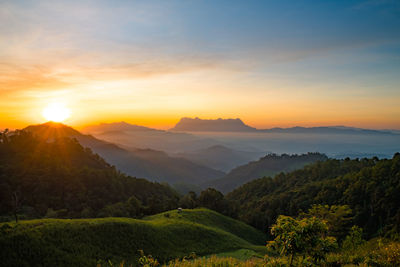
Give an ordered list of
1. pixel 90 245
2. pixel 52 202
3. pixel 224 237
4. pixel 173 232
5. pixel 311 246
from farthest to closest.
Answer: pixel 52 202 → pixel 224 237 → pixel 173 232 → pixel 90 245 → pixel 311 246

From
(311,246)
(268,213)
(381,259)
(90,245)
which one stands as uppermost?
(311,246)

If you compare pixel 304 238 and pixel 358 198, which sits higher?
pixel 304 238

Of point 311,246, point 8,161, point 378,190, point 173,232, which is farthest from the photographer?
point 8,161

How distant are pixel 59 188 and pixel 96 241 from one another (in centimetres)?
6516

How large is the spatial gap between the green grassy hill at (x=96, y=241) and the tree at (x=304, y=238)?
1772 centimetres

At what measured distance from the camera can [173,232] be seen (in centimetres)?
3141

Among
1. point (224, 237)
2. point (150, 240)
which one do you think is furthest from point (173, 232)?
point (224, 237)

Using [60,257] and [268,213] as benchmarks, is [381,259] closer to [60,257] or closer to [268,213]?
[60,257]

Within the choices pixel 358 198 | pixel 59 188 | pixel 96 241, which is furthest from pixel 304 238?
pixel 59 188

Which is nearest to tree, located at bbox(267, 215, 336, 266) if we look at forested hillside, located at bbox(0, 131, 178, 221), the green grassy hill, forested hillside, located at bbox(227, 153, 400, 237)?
the green grassy hill

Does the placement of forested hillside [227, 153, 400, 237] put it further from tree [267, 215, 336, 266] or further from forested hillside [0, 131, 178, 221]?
tree [267, 215, 336, 266]

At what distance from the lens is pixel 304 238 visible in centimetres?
899

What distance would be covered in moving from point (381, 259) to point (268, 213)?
71.3 m

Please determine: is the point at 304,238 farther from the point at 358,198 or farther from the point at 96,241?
the point at 358,198
